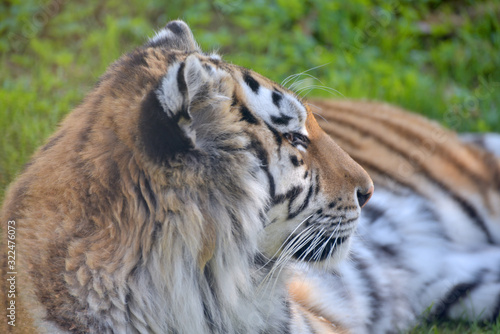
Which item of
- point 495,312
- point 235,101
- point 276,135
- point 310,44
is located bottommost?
point 495,312

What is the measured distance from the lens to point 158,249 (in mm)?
1718

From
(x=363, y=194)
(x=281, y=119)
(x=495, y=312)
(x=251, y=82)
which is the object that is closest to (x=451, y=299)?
(x=495, y=312)

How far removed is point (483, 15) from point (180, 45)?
166 inches

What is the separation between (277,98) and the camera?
1960 mm

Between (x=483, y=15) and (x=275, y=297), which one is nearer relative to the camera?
(x=275, y=297)

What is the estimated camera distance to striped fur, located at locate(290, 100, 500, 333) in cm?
286

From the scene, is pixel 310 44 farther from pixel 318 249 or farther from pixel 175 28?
pixel 318 249

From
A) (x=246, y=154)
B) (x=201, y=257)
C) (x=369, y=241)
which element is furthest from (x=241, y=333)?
(x=369, y=241)

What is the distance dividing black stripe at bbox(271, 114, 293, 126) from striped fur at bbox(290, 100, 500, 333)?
0.89 metres

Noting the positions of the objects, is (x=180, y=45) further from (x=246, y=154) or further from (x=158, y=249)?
(x=158, y=249)

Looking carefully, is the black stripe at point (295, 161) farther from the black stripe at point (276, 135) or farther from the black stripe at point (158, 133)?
the black stripe at point (158, 133)

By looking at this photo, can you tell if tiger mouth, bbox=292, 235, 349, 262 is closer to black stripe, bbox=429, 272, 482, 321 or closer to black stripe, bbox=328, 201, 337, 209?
black stripe, bbox=328, 201, 337, 209

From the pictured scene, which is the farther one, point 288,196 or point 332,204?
point 332,204

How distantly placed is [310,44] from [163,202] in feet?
12.6
